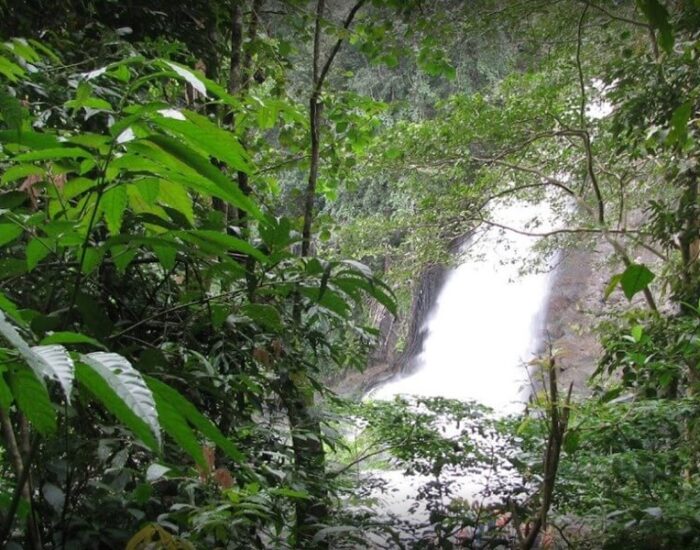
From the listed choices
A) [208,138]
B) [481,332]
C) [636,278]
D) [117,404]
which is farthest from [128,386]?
[481,332]

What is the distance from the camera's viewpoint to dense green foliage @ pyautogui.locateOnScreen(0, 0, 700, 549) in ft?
2.03

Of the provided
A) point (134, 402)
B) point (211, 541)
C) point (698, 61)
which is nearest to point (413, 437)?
point (211, 541)

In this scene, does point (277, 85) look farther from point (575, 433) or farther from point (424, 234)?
point (424, 234)

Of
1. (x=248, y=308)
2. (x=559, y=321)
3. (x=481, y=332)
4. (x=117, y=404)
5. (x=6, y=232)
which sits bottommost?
(x=117, y=404)

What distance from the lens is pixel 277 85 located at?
2992 millimetres

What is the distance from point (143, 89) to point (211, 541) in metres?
1.45

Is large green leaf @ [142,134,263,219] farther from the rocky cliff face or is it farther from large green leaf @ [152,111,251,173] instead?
the rocky cliff face

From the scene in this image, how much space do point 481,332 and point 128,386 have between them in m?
10.2

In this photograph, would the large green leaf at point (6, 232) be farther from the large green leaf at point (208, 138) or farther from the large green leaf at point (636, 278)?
the large green leaf at point (636, 278)

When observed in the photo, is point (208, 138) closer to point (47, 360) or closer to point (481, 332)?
point (47, 360)

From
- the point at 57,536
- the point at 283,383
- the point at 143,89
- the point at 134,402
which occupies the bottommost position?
the point at 57,536

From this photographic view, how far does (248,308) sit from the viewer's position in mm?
1035

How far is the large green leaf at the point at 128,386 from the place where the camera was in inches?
15.3

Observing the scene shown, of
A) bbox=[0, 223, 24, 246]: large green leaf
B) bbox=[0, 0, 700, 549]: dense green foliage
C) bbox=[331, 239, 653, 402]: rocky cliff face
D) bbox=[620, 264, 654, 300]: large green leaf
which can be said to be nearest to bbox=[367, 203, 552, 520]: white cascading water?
bbox=[331, 239, 653, 402]: rocky cliff face
